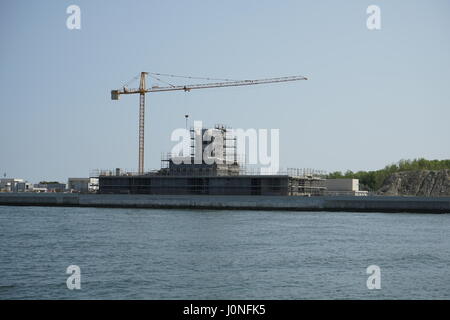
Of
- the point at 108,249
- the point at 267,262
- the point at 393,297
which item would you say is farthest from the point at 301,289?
the point at 108,249

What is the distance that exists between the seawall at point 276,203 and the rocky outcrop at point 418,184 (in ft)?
216

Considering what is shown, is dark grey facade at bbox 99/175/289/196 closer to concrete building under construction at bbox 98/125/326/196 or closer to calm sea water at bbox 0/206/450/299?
concrete building under construction at bbox 98/125/326/196

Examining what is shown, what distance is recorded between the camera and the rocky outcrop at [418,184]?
549ft

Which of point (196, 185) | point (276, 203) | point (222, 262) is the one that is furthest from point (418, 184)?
point (222, 262)

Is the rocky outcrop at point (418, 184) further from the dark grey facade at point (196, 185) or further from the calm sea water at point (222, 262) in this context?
the calm sea water at point (222, 262)

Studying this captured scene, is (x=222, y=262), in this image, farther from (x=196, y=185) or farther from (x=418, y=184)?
(x=418, y=184)

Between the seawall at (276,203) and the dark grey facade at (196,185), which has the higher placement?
the dark grey facade at (196,185)

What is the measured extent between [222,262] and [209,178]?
77121mm

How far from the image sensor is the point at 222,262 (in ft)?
119

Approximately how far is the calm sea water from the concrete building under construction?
48909 millimetres

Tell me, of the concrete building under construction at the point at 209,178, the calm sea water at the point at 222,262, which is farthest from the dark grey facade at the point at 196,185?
the calm sea water at the point at 222,262

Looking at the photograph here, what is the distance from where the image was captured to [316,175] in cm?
12419

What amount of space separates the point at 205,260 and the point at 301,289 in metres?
9.99

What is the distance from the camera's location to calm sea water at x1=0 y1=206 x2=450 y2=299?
27.7m
